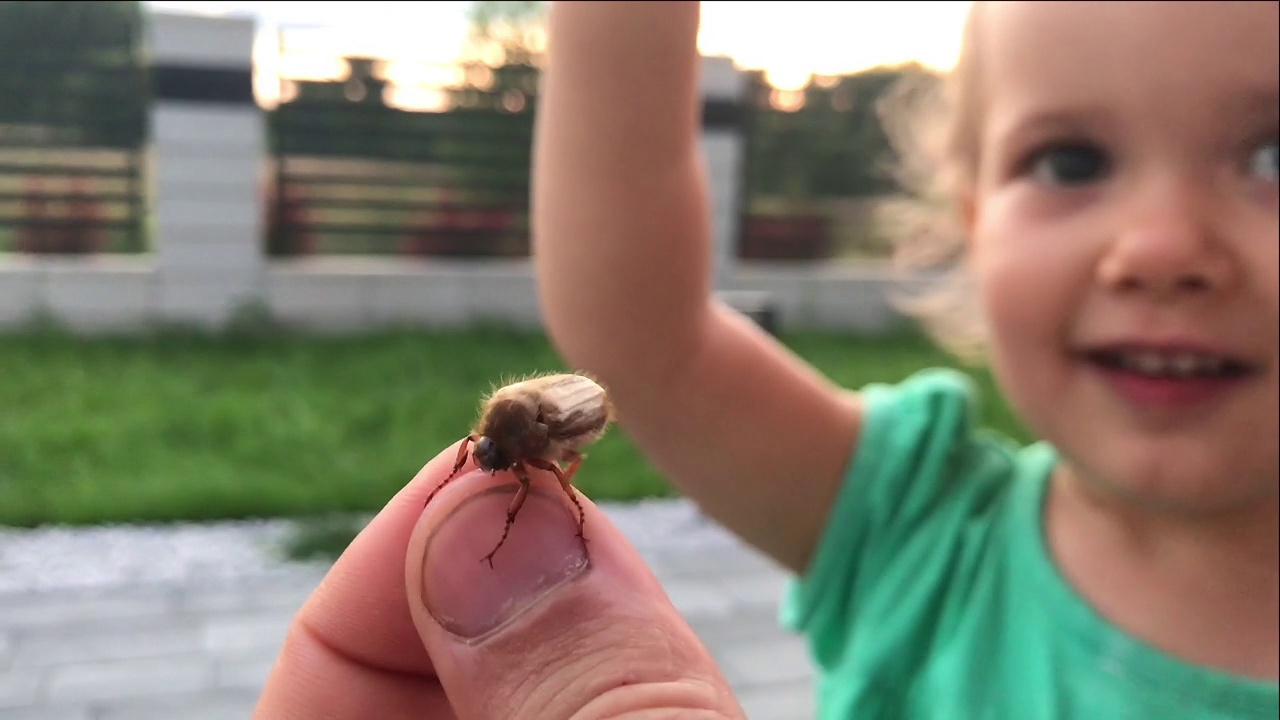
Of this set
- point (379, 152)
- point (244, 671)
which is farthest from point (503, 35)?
point (244, 671)

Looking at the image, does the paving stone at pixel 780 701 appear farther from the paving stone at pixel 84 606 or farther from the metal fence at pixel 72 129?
the metal fence at pixel 72 129

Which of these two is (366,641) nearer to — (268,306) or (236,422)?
(236,422)

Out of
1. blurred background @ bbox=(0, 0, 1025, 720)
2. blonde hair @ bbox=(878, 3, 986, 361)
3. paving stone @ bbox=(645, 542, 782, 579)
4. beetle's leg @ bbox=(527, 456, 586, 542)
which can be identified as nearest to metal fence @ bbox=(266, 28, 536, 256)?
blurred background @ bbox=(0, 0, 1025, 720)

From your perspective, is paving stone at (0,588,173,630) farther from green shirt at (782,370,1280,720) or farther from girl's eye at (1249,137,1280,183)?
girl's eye at (1249,137,1280,183)

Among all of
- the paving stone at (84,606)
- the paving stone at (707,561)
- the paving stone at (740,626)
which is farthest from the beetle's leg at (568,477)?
the paving stone at (707,561)

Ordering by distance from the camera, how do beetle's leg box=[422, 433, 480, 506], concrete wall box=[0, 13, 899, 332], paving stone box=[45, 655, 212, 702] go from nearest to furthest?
1. beetle's leg box=[422, 433, 480, 506]
2. paving stone box=[45, 655, 212, 702]
3. concrete wall box=[0, 13, 899, 332]

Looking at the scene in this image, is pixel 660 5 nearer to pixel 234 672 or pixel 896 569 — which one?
pixel 896 569
